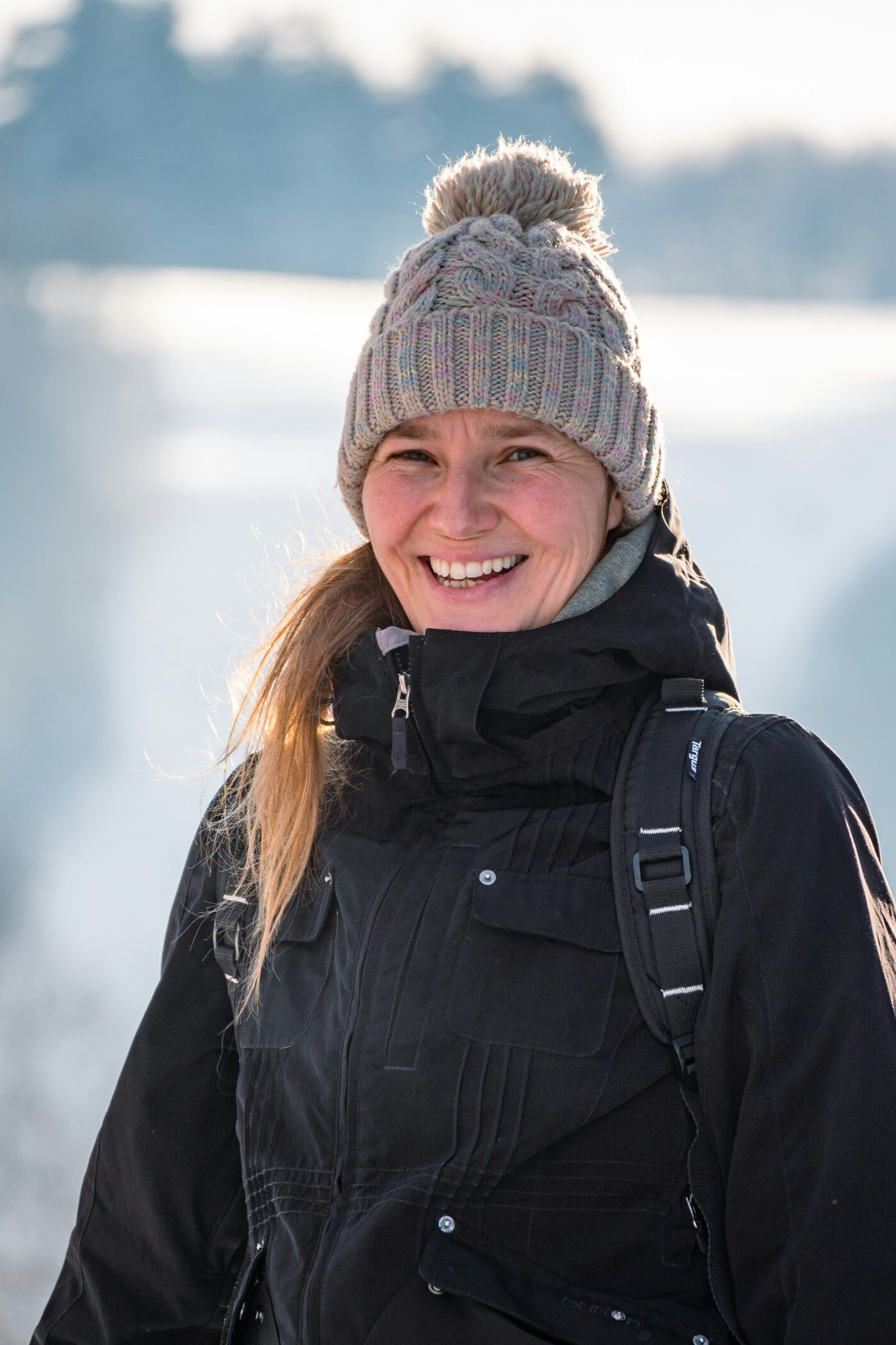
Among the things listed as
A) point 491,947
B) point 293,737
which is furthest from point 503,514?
point 491,947

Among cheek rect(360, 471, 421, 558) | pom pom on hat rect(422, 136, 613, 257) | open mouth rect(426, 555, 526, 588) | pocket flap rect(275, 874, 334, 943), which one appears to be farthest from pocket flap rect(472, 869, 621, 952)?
pom pom on hat rect(422, 136, 613, 257)

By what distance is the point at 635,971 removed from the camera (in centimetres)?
134

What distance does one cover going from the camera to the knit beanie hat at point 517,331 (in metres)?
1.58

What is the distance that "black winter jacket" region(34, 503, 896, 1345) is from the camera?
1227mm

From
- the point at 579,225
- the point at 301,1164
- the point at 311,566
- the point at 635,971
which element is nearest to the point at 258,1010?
the point at 301,1164

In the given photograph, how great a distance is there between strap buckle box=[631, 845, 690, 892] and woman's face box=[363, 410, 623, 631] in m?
0.41

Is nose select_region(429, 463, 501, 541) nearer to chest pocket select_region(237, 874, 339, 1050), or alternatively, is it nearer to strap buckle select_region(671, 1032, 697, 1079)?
chest pocket select_region(237, 874, 339, 1050)

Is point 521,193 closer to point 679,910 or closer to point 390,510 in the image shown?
point 390,510

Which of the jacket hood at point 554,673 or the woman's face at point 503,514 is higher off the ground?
the woman's face at point 503,514

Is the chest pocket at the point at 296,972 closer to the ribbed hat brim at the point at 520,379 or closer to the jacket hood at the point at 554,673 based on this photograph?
the jacket hood at the point at 554,673

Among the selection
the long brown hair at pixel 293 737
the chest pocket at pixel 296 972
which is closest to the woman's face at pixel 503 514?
the long brown hair at pixel 293 737

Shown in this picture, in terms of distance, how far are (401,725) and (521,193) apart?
834mm

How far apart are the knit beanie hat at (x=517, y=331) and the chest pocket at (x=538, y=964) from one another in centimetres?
61

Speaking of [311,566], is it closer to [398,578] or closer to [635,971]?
[398,578]
